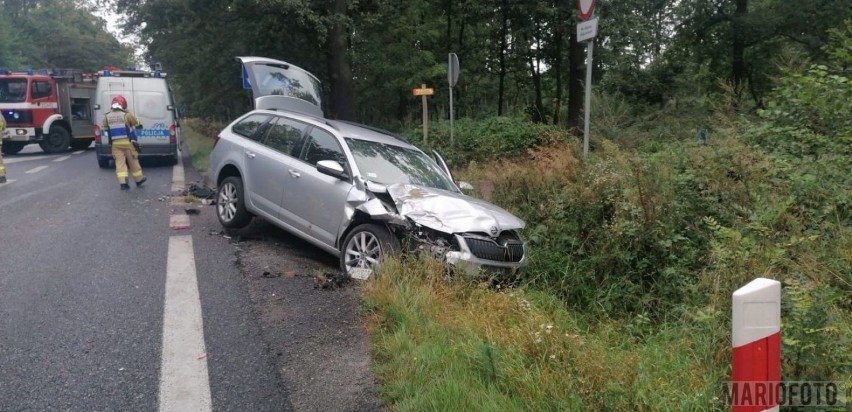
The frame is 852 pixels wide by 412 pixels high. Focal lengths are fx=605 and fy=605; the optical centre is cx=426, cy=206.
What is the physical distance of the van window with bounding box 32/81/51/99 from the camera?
2027cm

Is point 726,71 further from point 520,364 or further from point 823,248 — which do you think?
point 520,364

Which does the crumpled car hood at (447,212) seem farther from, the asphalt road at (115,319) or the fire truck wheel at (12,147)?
the fire truck wheel at (12,147)

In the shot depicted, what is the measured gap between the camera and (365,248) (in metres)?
5.75

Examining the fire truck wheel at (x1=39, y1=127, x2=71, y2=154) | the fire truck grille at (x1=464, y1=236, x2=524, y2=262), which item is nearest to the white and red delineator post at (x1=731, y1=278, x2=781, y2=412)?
the fire truck grille at (x1=464, y1=236, x2=524, y2=262)

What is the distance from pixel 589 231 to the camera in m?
6.08

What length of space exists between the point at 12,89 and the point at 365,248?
65.3 ft

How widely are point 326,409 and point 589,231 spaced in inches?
141

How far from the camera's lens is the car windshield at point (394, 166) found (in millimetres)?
6379

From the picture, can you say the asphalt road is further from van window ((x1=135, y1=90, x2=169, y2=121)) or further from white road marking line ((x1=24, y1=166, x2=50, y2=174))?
van window ((x1=135, y1=90, x2=169, y2=121))

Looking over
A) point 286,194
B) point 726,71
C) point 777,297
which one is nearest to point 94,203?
point 286,194

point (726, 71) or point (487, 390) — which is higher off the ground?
point (726, 71)

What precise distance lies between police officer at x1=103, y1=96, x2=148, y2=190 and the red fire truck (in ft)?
36.9

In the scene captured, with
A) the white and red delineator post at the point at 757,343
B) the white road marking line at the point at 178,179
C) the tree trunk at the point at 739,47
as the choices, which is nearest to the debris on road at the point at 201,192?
the white road marking line at the point at 178,179

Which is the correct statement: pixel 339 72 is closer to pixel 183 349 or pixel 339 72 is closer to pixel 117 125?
pixel 117 125
